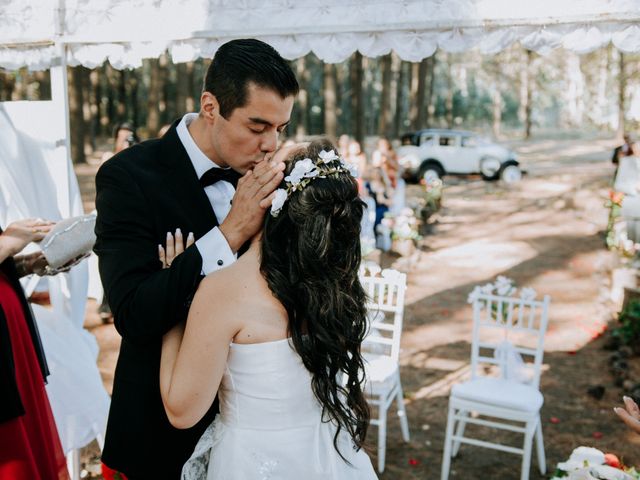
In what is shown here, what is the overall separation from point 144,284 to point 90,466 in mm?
3084

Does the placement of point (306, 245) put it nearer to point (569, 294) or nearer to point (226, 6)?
point (226, 6)

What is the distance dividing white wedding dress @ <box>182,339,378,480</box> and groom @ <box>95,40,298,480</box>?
0.34 feet

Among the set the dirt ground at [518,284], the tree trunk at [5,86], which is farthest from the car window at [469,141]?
the tree trunk at [5,86]

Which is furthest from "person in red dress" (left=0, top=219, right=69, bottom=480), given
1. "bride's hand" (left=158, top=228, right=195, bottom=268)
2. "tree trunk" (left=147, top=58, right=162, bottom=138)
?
"tree trunk" (left=147, top=58, right=162, bottom=138)

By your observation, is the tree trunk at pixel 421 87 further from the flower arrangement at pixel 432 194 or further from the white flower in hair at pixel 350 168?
the white flower in hair at pixel 350 168

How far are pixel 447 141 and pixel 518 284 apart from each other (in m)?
13.2

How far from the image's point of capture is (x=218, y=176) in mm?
2100

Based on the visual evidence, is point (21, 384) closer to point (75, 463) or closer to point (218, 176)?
point (218, 176)

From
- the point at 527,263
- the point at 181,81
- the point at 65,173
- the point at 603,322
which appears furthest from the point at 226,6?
the point at 181,81

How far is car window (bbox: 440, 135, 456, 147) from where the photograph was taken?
867 inches

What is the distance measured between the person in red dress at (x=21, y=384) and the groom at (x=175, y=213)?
55 cm

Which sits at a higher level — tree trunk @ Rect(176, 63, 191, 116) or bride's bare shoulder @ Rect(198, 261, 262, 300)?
tree trunk @ Rect(176, 63, 191, 116)

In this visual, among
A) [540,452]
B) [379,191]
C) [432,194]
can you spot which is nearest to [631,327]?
[540,452]

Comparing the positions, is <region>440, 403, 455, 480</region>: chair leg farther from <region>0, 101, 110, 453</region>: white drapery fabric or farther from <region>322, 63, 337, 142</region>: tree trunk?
<region>322, 63, 337, 142</region>: tree trunk
